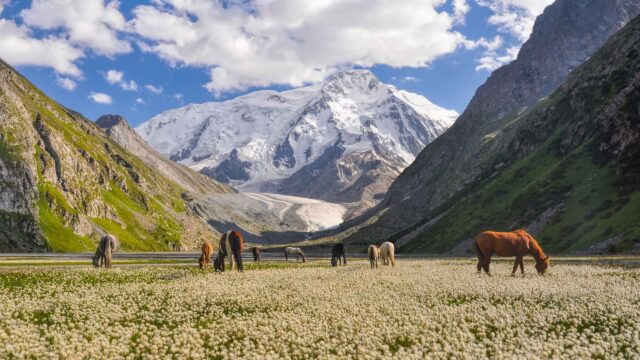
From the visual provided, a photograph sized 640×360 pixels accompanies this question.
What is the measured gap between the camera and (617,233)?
85.9 meters

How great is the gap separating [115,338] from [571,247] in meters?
97.1

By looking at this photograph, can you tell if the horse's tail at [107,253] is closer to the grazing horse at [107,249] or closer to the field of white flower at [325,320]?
the grazing horse at [107,249]

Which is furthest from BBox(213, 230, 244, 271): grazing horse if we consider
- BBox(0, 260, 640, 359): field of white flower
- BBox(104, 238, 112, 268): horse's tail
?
BBox(104, 238, 112, 268): horse's tail

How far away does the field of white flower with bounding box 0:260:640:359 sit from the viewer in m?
14.0

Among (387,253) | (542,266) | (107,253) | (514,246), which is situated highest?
(514,246)

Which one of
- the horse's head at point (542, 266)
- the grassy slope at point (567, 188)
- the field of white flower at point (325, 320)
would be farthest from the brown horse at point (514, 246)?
the grassy slope at point (567, 188)

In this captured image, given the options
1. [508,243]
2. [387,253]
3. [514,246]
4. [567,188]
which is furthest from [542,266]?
[567,188]

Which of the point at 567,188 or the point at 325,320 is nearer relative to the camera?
the point at 325,320

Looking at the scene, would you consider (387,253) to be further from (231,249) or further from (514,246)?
(231,249)

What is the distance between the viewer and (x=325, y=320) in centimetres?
1809

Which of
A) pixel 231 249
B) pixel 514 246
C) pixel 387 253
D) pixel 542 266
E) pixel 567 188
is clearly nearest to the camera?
pixel 514 246

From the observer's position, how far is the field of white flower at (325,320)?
551 inches

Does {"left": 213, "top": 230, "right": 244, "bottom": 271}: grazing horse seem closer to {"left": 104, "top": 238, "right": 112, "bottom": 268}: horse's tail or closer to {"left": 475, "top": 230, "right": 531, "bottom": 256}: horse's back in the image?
{"left": 104, "top": 238, "right": 112, "bottom": 268}: horse's tail

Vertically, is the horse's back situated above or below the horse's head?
above
